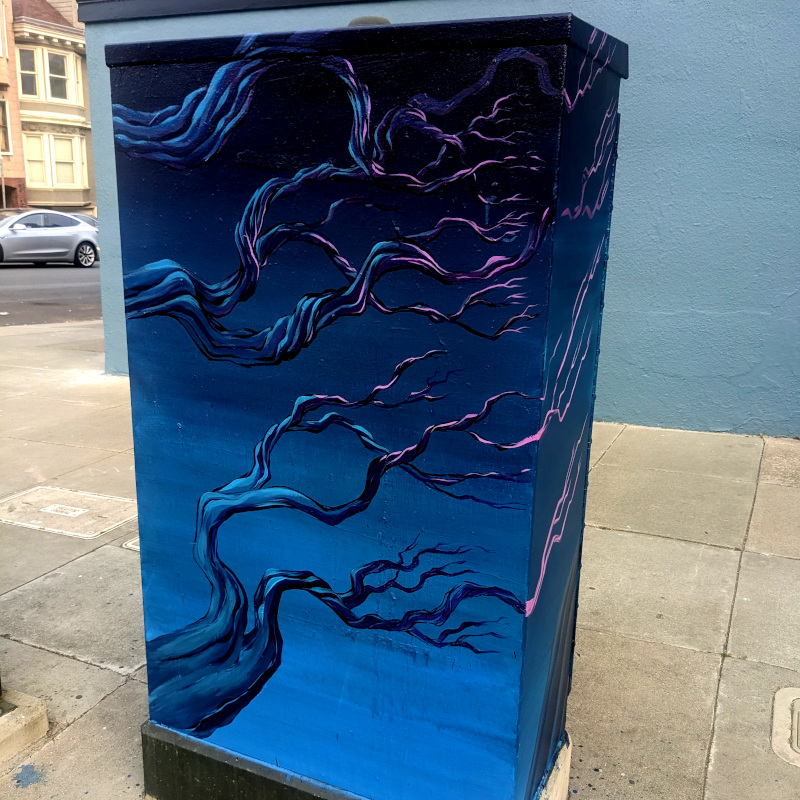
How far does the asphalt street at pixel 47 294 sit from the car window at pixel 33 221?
1182mm

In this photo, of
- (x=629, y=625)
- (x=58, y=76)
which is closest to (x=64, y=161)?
(x=58, y=76)

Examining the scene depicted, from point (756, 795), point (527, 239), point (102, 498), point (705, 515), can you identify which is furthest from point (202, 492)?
point (705, 515)

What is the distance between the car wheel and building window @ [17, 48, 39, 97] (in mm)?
16805

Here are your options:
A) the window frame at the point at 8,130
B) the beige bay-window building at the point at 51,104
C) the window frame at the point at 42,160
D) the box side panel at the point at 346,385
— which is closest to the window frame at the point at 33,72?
the beige bay-window building at the point at 51,104

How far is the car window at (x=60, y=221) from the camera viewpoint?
22062 mm

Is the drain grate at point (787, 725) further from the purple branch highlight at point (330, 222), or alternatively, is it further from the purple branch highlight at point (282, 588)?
the purple branch highlight at point (330, 222)

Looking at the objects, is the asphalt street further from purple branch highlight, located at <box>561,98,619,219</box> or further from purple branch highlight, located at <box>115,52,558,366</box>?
purple branch highlight, located at <box>561,98,619,219</box>

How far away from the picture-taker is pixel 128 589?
13.3 feet

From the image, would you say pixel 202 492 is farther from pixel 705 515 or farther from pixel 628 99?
pixel 628 99

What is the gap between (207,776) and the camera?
2.44 meters

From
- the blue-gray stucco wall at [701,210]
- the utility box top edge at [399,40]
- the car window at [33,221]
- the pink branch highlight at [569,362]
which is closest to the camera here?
the utility box top edge at [399,40]

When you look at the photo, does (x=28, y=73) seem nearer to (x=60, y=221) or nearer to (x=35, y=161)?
(x=35, y=161)

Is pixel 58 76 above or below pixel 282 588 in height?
above

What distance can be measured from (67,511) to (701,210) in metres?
5.26
